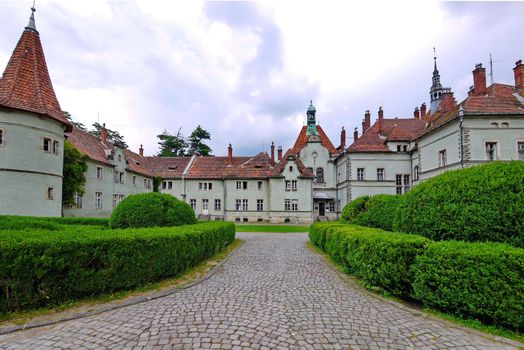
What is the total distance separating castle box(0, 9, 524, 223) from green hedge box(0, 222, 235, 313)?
16510 mm

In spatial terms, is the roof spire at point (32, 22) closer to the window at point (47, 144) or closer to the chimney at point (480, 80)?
the window at point (47, 144)

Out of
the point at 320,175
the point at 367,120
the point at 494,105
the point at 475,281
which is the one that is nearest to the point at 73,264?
the point at 475,281

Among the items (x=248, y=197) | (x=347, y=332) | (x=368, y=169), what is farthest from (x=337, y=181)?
(x=347, y=332)

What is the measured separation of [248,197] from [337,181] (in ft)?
48.7

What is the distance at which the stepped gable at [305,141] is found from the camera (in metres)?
47.2

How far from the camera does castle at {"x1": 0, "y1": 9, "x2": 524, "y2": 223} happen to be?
61.2ft

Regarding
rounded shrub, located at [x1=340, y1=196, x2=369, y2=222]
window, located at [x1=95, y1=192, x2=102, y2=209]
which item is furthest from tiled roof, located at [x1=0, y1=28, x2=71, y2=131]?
rounded shrub, located at [x1=340, y1=196, x2=369, y2=222]

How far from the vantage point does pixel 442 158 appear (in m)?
29.9

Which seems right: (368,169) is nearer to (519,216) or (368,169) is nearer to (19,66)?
(519,216)

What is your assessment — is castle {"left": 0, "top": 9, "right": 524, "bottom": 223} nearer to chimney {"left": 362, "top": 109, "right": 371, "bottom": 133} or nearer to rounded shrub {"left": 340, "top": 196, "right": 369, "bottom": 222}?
chimney {"left": 362, "top": 109, "right": 371, "bottom": 133}

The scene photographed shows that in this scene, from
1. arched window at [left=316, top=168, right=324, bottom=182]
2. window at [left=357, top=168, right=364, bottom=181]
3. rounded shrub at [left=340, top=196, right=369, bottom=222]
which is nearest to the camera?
rounded shrub at [left=340, top=196, right=369, bottom=222]

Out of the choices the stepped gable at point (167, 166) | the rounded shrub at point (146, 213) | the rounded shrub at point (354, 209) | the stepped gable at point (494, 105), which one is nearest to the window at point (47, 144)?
the rounded shrub at point (146, 213)

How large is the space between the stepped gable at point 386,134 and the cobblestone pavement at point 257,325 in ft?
115

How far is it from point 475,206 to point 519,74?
1396 inches
